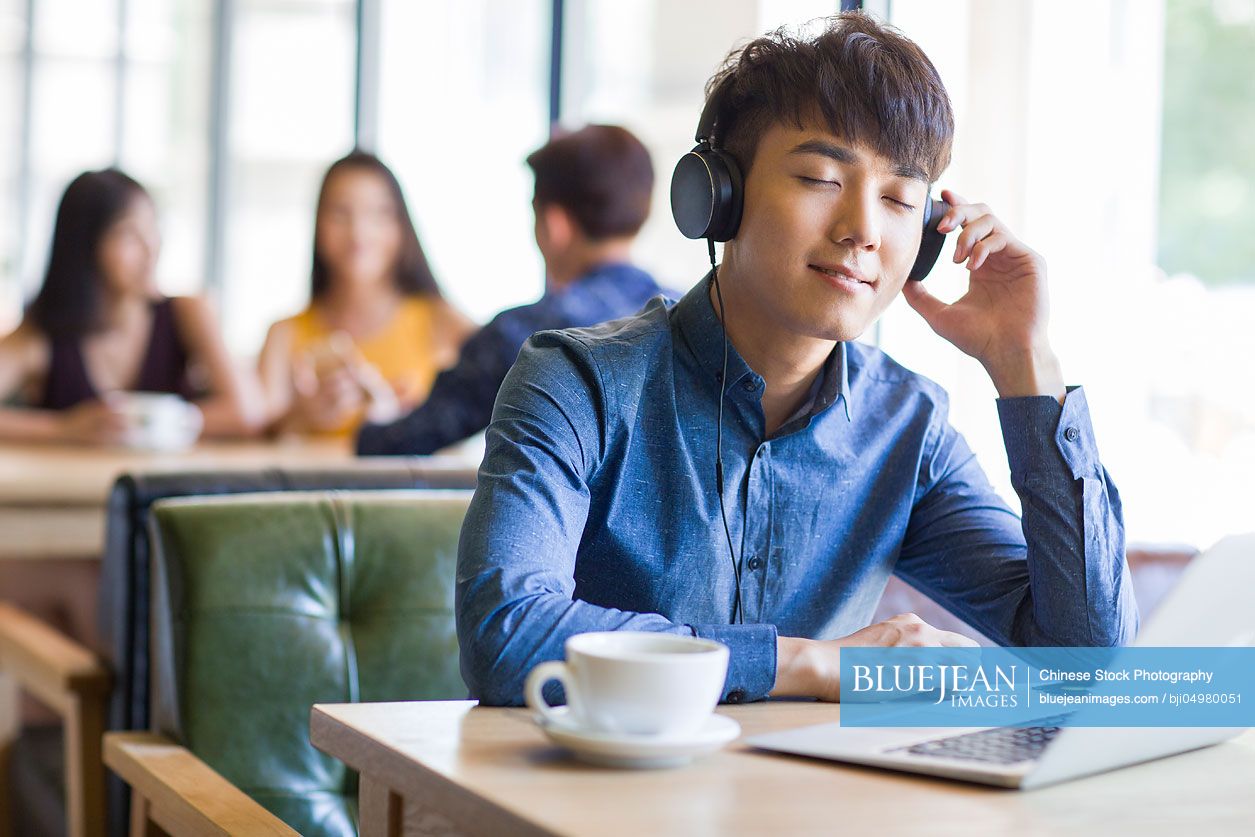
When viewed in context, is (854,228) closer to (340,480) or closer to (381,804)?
(381,804)

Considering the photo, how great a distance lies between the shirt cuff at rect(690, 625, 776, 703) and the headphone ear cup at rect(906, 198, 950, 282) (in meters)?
0.44

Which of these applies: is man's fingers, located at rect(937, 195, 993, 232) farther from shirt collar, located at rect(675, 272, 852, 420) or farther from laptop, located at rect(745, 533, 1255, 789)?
laptop, located at rect(745, 533, 1255, 789)

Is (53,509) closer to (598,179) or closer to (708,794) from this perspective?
(598,179)

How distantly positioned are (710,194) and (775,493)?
28 centimetres

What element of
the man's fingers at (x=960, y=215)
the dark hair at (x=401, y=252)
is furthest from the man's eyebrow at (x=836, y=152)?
the dark hair at (x=401, y=252)

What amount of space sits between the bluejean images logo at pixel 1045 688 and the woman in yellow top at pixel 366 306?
2.35m

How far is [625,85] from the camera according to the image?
3.87 m

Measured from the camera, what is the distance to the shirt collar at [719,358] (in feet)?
4.36

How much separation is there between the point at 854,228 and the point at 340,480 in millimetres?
841

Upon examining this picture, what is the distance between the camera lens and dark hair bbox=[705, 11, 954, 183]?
128 cm

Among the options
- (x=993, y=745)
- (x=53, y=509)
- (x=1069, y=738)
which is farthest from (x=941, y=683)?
(x=53, y=509)

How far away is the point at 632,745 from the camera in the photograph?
32.6 inches

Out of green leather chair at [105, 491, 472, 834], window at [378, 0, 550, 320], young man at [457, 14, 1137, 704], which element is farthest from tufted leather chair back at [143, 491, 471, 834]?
window at [378, 0, 550, 320]

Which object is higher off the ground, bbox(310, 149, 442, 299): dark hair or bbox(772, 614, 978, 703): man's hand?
bbox(310, 149, 442, 299): dark hair
